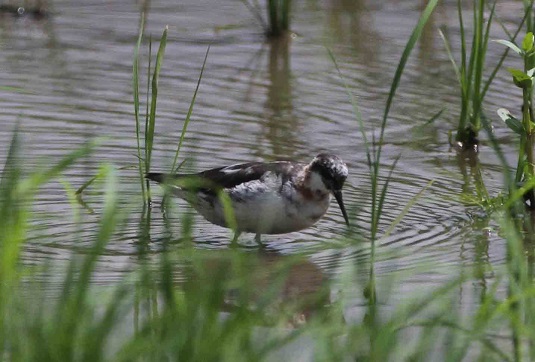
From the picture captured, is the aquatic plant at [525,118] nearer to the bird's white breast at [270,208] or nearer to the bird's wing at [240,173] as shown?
the bird's white breast at [270,208]

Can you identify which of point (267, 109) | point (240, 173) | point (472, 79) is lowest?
point (267, 109)

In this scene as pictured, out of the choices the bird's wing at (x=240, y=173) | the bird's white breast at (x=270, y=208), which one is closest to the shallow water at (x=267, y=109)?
the bird's white breast at (x=270, y=208)

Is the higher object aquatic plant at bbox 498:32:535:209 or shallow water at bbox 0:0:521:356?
aquatic plant at bbox 498:32:535:209

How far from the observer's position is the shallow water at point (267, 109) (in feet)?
21.8

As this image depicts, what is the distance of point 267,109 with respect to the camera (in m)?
9.30

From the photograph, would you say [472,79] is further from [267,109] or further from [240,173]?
[240,173]

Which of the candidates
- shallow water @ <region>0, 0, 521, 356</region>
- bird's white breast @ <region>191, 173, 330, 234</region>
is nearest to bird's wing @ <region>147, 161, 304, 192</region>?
bird's white breast @ <region>191, 173, 330, 234</region>

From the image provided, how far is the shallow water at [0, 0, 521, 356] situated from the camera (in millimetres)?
6637

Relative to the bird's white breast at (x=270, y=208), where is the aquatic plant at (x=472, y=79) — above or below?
above

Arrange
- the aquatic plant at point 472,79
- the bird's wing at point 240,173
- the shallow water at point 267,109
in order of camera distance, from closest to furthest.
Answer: the shallow water at point 267,109
the bird's wing at point 240,173
the aquatic plant at point 472,79

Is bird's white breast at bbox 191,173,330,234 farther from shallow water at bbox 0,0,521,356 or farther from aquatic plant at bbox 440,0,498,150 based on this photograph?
aquatic plant at bbox 440,0,498,150

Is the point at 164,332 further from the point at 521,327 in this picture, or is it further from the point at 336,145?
the point at 336,145

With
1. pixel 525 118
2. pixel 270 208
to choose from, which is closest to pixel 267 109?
pixel 270 208

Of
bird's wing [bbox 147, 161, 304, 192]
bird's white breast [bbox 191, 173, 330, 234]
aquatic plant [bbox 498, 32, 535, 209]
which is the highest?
aquatic plant [bbox 498, 32, 535, 209]
